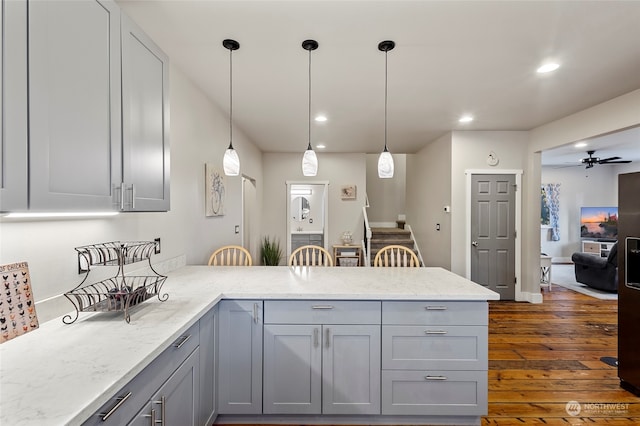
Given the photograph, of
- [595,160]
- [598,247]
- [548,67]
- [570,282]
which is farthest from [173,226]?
[598,247]

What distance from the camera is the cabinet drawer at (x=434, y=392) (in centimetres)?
193

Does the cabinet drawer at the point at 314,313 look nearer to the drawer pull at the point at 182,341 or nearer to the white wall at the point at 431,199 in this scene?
the drawer pull at the point at 182,341

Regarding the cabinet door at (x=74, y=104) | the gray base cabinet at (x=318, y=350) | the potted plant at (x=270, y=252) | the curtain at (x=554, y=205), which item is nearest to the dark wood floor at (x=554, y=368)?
the gray base cabinet at (x=318, y=350)

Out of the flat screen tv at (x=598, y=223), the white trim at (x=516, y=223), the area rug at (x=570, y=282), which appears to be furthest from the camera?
the flat screen tv at (x=598, y=223)

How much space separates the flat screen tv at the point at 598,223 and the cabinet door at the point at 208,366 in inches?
396

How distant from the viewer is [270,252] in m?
5.73

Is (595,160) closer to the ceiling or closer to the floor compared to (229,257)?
closer to the ceiling

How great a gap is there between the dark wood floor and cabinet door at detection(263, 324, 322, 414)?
1.22m

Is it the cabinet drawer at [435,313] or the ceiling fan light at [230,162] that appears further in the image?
the ceiling fan light at [230,162]

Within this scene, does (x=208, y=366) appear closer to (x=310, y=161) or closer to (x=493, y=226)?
(x=310, y=161)

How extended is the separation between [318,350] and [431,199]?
14.4 ft

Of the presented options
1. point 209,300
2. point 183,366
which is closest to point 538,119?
point 209,300

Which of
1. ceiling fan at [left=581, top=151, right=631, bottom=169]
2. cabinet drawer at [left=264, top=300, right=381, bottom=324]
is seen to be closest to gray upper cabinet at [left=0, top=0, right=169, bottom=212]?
cabinet drawer at [left=264, top=300, right=381, bottom=324]

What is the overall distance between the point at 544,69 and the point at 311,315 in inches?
110
